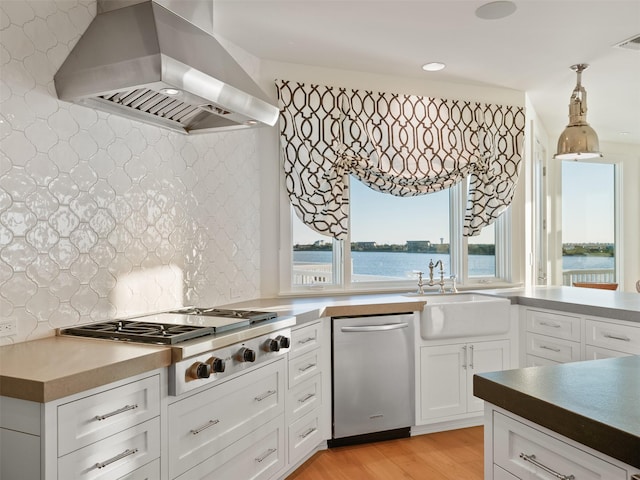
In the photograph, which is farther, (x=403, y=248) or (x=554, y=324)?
(x=403, y=248)

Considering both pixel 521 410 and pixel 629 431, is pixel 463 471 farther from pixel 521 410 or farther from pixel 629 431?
pixel 629 431

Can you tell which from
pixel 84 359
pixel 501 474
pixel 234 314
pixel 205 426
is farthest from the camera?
pixel 234 314

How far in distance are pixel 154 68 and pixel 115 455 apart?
1.33m

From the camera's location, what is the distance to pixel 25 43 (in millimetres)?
1954

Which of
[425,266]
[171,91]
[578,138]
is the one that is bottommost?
[425,266]

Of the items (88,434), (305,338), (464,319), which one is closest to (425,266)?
(464,319)

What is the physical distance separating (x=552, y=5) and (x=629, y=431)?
2523 millimetres

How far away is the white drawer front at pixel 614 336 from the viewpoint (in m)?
2.67

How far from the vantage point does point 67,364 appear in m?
1.54

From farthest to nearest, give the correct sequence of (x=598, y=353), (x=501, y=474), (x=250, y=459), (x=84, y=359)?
1. (x=598, y=353)
2. (x=250, y=459)
3. (x=84, y=359)
4. (x=501, y=474)

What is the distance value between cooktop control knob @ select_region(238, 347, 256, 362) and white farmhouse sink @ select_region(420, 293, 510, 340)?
57.6 inches

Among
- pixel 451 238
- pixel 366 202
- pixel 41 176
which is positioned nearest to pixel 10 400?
Answer: pixel 41 176

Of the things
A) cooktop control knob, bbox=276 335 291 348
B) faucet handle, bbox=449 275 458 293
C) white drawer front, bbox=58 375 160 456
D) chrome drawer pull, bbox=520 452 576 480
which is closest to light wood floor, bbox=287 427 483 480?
cooktop control knob, bbox=276 335 291 348

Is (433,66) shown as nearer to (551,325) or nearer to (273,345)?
(551,325)
